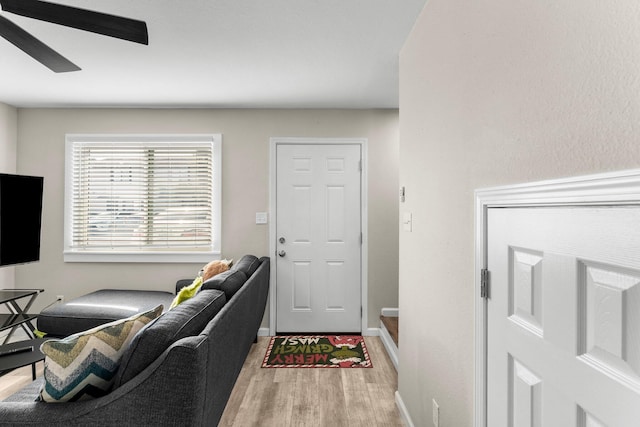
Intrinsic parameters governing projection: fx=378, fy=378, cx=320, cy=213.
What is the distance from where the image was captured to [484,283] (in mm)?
1280

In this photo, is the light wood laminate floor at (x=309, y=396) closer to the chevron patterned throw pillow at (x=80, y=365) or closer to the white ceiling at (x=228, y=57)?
the chevron patterned throw pillow at (x=80, y=365)

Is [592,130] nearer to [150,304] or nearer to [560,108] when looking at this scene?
[560,108]

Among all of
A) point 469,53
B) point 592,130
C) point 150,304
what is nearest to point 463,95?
point 469,53

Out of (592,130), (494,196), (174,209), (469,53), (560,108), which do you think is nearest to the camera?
(592,130)

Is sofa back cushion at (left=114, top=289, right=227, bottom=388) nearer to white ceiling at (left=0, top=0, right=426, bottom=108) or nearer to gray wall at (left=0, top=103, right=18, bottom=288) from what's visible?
white ceiling at (left=0, top=0, right=426, bottom=108)

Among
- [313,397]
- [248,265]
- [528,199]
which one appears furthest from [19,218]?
[528,199]

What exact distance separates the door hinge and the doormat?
2.15m

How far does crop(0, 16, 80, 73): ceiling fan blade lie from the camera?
1.75 metres

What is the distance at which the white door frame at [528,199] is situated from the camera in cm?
69

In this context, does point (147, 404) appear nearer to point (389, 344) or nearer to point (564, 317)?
point (564, 317)

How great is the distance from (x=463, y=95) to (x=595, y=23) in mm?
711

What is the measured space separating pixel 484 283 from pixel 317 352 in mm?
2510

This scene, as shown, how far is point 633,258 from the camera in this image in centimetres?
67

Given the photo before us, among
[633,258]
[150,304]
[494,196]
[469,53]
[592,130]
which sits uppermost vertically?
[469,53]
